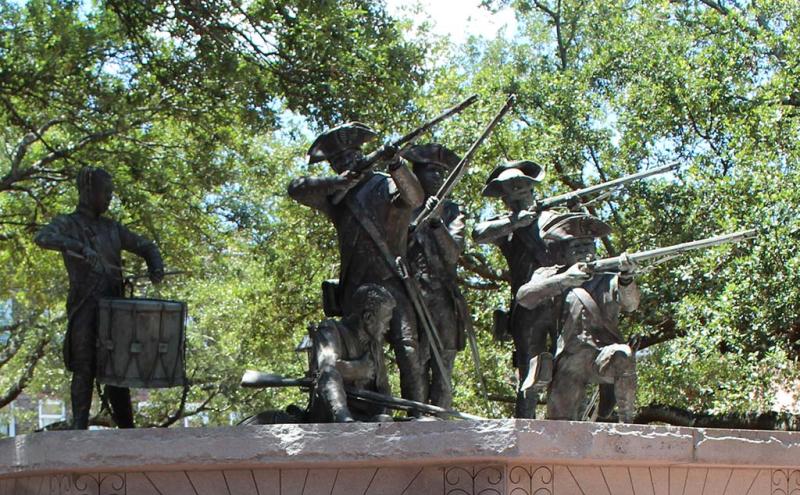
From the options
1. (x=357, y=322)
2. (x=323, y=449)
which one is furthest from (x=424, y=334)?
(x=323, y=449)

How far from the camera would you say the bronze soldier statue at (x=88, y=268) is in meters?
8.90

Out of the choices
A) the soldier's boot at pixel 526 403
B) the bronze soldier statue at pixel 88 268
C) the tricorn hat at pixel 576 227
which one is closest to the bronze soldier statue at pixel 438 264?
the soldier's boot at pixel 526 403

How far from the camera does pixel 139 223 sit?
696 inches

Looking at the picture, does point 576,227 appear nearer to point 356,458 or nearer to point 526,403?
point 526,403

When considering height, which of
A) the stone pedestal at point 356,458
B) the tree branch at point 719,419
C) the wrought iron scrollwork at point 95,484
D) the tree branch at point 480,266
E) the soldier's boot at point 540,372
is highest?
the tree branch at point 480,266

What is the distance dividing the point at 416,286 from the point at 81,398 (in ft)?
7.87

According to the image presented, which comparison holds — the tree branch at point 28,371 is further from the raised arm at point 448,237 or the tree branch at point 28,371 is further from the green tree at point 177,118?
the raised arm at point 448,237

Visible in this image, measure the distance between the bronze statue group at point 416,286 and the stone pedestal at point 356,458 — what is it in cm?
144

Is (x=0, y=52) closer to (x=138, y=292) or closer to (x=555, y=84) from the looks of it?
(x=138, y=292)

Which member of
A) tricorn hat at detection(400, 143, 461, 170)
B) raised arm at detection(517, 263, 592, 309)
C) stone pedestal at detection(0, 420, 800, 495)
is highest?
tricorn hat at detection(400, 143, 461, 170)

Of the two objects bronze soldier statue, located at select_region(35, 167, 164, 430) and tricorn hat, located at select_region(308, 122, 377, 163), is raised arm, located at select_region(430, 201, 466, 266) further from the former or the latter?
bronze soldier statue, located at select_region(35, 167, 164, 430)

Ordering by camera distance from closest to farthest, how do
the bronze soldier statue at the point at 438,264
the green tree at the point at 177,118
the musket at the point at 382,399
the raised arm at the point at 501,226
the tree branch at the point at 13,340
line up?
the musket at the point at 382,399, the raised arm at the point at 501,226, the bronze soldier statue at the point at 438,264, the green tree at the point at 177,118, the tree branch at the point at 13,340

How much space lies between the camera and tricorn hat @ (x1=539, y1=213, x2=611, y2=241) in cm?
880

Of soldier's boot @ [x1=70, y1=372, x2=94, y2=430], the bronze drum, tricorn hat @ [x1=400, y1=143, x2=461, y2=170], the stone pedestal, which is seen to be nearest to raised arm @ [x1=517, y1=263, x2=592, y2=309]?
tricorn hat @ [x1=400, y1=143, x2=461, y2=170]
